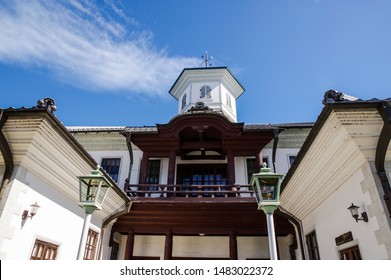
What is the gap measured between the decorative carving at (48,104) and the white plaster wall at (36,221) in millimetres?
1801

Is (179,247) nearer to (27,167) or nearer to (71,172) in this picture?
(71,172)

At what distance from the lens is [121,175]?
13.3 meters

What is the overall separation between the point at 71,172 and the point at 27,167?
110cm

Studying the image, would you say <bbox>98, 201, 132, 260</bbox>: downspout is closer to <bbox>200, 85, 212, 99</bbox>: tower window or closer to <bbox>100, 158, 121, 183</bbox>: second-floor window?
<bbox>100, 158, 121, 183</bbox>: second-floor window

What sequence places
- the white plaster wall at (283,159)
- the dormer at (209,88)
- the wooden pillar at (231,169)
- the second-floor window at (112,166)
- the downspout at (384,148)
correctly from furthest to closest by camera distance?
the dormer at (209,88) → the second-floor window at (112,166) → the white plaster wall at (283,159) → the wooden pillar at (231,169) → the downspout at (384,148)

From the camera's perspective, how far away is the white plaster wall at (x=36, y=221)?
5527 millimetres

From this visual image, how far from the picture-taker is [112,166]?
1366 centimetres

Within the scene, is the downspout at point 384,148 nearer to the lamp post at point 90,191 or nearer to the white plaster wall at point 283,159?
the lamp post at point 90,191

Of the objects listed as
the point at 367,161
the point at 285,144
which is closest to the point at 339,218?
the point at 367,161

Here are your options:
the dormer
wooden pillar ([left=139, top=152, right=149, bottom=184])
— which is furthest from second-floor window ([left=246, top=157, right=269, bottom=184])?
the dormer

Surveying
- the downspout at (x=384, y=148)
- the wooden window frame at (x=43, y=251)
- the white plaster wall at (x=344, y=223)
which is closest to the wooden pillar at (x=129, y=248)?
the wooden window frame at (x=43, y=251)

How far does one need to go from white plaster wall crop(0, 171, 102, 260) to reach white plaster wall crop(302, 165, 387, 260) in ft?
24.1

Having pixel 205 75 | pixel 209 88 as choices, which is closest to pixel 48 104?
pixel 209 88

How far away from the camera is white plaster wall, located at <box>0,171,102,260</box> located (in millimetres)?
5527
